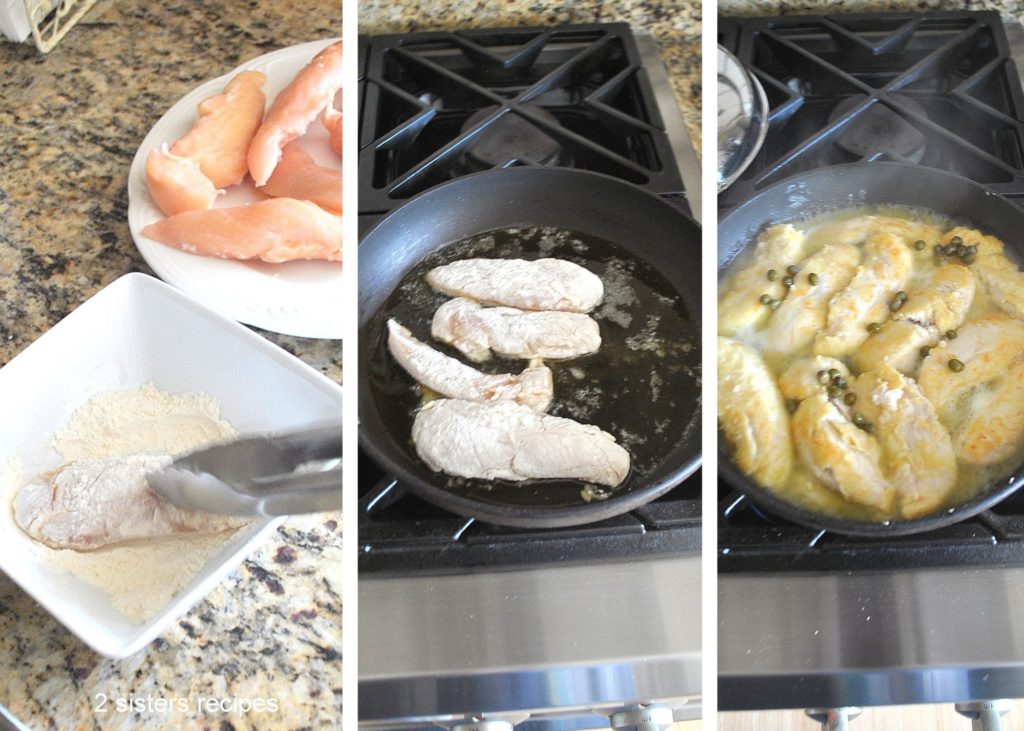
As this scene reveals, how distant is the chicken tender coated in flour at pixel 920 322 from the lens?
0.66 m

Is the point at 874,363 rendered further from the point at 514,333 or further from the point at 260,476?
the point at 260,476

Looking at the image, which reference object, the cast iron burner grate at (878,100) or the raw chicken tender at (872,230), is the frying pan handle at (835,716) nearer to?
the cast iron burner grate at (878,100)

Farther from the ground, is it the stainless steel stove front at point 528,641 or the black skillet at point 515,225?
the black skillet at point 515,225

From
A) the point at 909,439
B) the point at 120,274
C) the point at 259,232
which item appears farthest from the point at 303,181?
the point at 909,439

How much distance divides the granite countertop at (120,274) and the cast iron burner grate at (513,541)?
0.05m

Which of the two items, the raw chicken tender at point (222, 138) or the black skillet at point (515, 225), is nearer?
the black skillet at point (515, 225)

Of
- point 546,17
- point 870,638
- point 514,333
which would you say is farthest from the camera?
point 546,17

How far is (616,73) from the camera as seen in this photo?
2.81 feet

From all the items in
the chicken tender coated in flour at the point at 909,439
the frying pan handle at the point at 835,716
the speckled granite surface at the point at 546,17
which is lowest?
the frying pan handle at the point at 835,716

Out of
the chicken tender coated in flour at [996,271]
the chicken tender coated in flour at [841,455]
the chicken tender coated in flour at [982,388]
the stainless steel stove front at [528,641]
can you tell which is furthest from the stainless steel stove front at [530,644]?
the chicken tender coated in flour at [996,271]

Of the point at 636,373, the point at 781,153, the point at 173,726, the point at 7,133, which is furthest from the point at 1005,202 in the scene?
the point at 7,133

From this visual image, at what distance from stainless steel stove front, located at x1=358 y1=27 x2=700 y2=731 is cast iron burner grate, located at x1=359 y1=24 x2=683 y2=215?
34cm

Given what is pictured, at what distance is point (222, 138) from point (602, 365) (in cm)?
40

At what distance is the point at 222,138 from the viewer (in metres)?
0.78
